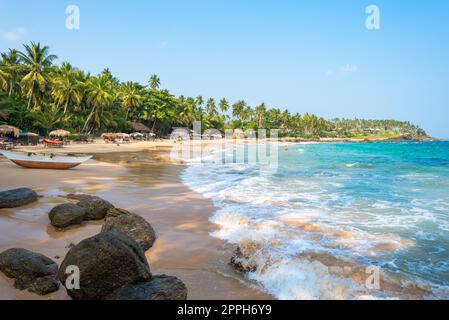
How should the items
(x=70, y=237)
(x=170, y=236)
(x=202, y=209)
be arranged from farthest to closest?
(x=202, y=209)
(x=170, y=236)
(x=70, y=237)

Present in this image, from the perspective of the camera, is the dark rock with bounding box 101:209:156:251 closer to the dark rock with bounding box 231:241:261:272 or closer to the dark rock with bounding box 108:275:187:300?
the dark rock with bounding box 231:241:261:272

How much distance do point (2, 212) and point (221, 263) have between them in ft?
21.4

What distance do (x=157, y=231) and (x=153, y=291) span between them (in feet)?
13.6

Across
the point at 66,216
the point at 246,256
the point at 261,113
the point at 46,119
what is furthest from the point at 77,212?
the point at 261,113

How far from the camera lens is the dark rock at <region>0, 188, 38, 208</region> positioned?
9.33 metres

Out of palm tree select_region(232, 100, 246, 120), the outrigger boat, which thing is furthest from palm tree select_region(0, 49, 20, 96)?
palm tree select_region(232, 100, 246, 120)

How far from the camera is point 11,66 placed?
46.2m

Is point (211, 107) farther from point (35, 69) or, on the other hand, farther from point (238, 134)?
point (35, 69)

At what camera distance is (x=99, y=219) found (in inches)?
348

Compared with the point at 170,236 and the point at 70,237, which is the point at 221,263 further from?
the point at 70,237

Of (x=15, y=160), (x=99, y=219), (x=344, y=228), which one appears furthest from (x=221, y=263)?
(x=15, y=160)

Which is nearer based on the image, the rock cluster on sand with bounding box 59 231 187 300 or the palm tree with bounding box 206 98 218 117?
the rock cluster on sand with bounding box 59 231 187 300

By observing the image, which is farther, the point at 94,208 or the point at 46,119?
the point at 46,119


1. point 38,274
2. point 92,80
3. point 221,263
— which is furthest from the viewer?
point 92,80
